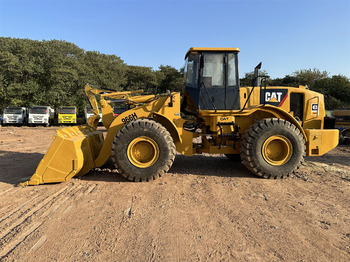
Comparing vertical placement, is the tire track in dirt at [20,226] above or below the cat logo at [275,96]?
below

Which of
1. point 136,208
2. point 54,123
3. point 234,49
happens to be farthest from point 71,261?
point 54,123

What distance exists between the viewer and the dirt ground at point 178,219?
2.29 meters

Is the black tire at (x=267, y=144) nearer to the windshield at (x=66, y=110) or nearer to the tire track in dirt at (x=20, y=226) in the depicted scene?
the tire track in dirt at (x=20, y=226)

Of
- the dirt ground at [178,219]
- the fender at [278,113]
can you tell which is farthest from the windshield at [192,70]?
the dirt ground at [178,219]

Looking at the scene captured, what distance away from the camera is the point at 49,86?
92.7 feet

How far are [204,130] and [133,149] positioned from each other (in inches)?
69.4

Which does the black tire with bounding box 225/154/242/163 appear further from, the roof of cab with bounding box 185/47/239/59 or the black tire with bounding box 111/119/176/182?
the roof of cab with bounding box 185/47/239/59

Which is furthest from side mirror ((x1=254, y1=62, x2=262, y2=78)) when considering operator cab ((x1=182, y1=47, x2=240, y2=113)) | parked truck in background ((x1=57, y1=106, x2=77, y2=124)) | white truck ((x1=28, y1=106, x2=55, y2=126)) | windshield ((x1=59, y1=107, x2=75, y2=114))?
white truck ((x1=28, y1=106, x2=55, y2=126))

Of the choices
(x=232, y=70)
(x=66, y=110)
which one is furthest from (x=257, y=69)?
(x=66, y=110)

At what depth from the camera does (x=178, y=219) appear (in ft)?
9.73

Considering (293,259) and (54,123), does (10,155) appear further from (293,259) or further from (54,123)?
(54,123)

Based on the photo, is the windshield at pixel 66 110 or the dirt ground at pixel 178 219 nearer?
the dirt ground at pixel 178 219

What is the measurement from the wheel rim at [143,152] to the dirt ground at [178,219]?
17.0 inches

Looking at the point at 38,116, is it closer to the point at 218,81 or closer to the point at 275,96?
the point at 218,81
